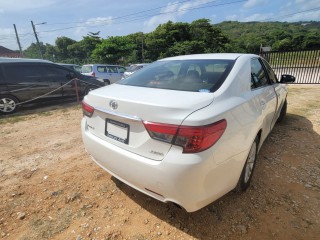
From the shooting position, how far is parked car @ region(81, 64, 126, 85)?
1287 cm

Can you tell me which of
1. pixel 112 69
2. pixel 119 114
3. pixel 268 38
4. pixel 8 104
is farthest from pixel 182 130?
pixel 268 38

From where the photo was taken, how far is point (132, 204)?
2.49 metres

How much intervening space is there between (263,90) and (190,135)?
171 cm

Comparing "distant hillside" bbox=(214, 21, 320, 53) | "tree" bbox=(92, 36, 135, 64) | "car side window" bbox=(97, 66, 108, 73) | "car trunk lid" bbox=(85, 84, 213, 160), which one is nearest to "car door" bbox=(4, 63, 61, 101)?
"car side window" bbox=(97, 66, 108, 73)

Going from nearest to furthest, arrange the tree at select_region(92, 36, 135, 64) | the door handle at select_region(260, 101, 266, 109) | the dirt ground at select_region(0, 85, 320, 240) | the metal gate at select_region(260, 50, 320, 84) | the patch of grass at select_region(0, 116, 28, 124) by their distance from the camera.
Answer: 1. the dirt ground at select_region(0, 85, 320, 240)
2. the door handle at select_region(260, 101, 266, 109)
3. the patch of grass at select_region(0, 116, 28, 124)
4. the metal gate at select_region(260, 50, 320, 84)
5. the tree at select_region(92, 36, 135, 64)

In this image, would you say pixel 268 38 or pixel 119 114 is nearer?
pixel 119 114

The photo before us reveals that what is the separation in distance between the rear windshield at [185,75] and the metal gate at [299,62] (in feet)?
33.8

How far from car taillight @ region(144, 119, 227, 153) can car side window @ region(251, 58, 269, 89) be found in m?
1.19

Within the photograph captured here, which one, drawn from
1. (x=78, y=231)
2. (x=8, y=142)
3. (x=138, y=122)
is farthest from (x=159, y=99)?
(x=8, y=142)

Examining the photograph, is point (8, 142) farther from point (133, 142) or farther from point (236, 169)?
point (236, 169)

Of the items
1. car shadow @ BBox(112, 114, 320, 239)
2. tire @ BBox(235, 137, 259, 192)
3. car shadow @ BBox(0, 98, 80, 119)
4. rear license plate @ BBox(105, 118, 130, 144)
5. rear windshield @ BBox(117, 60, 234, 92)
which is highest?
rear windshield @ BBox(117, 60, 234, 92)

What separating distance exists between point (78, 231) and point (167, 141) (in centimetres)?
131

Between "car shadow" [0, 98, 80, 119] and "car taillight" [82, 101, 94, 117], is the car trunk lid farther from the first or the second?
"car shadow" [0, 98, 80, 119]

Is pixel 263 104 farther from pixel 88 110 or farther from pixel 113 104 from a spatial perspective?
pixel 88 110
